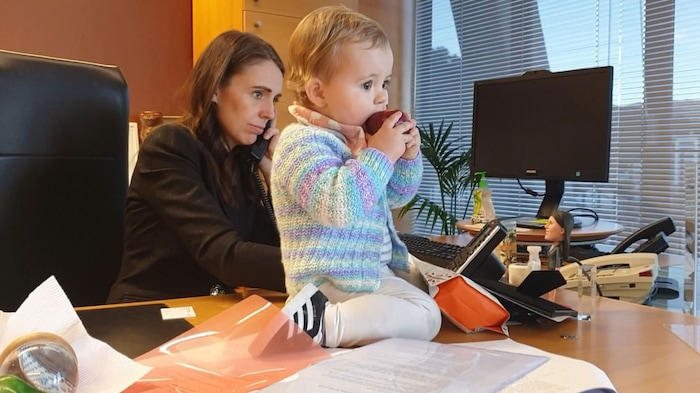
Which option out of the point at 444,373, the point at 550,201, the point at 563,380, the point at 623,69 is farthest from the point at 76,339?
the point at 623,69

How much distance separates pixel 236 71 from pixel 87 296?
64 cm

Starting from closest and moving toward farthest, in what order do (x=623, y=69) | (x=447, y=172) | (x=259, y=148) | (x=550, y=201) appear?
1. (x=259, y=148)
2. (x=550, y=201)
3. (x=623, y=69)
4. (x=447, y=172)

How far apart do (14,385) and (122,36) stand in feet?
9.92

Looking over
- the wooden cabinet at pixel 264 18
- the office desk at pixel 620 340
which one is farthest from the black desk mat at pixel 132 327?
the wooden cabinet at pixel 264 18

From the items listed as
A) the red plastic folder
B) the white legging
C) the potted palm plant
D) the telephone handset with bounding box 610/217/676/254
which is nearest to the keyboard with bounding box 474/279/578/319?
the white legging

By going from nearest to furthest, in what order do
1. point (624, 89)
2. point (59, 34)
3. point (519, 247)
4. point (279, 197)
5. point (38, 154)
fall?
point (279, 197)
point (38, 154)
point (519, 247)
point (624, 89)
point (59, 34)

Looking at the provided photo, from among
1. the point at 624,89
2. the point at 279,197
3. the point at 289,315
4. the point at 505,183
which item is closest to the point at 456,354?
the point at 289,315

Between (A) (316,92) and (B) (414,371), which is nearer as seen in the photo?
(B) (414,371)

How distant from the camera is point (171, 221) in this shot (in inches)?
50.5

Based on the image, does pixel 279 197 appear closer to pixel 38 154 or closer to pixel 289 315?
pixel 289 315

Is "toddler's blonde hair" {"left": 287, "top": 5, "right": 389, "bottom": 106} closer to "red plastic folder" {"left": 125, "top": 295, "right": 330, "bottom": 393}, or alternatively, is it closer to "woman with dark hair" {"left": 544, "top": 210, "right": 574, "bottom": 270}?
"red plastic folder" {"left": 125, "top": 295, "right": 330, "bottom": 393}

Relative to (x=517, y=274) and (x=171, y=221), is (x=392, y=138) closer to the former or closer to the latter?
(x=517, y=274)

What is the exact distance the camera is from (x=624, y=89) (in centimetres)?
276

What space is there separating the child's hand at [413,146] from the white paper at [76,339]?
543mm
